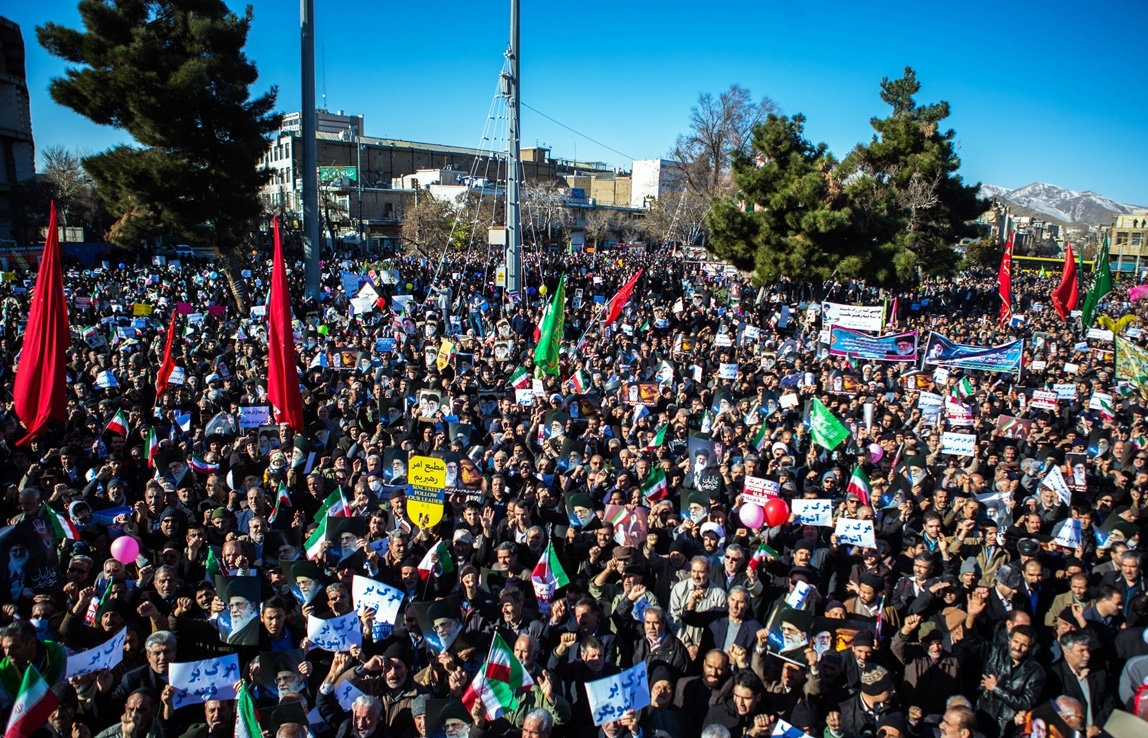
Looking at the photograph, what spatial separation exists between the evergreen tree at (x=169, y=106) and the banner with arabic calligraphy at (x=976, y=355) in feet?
63.1

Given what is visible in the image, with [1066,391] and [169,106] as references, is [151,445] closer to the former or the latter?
[1066,391]

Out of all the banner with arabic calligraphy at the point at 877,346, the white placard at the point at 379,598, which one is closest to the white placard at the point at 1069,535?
the white placard at the point at 379,598

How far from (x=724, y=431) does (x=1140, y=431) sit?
5.78 m

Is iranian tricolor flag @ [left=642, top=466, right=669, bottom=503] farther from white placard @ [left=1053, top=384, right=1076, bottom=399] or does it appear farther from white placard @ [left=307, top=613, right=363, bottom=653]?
white placard @ [left=1053, top=384, right=1076, bottom=399]

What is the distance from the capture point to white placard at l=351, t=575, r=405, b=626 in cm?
528

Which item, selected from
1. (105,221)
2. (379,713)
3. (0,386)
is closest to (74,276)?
(0,386)

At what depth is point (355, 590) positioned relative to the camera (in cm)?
538

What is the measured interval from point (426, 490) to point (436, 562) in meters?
1.45

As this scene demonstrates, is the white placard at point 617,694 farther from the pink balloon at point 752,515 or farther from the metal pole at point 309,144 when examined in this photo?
the metal pole at point 309,144

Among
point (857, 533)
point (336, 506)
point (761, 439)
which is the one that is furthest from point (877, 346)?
point (336, 506)

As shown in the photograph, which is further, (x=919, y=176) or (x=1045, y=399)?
(x=919, y=176)

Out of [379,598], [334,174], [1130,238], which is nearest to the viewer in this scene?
[379,598]

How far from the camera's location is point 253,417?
34.5ft

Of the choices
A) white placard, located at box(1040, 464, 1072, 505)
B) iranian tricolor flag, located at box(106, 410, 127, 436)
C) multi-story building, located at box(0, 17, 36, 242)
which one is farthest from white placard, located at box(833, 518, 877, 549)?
multi-story building, located at box(0, 17, 36, 242)
